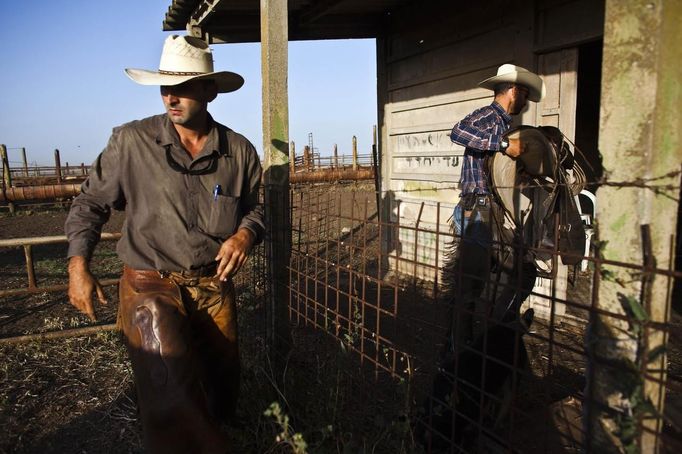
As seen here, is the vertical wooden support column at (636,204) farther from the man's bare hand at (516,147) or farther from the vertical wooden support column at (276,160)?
the vertical wooden support column at (276,160)

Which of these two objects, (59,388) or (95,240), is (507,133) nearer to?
(95,240)

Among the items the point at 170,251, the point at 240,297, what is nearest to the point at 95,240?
the point at 170,251

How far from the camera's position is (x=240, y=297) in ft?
18.4

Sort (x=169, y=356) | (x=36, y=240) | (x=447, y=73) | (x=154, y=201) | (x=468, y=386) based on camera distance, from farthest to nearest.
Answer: (x=447, y=73), (x=36, y=240), (x=154, y=201), (x=468, y=386), (x=169, y=356)

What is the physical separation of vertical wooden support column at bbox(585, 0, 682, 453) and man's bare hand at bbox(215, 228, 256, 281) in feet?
5.47

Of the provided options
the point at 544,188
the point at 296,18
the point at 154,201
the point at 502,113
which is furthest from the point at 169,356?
the point at 296,18

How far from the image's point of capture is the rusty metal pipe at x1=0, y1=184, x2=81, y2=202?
465 inches

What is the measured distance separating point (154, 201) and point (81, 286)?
1.77 ft

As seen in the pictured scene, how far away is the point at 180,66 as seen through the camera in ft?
8.84

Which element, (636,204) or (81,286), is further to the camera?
(81,286)

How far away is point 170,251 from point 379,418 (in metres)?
1.37

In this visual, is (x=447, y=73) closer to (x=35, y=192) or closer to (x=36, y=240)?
(x=36, y=240)

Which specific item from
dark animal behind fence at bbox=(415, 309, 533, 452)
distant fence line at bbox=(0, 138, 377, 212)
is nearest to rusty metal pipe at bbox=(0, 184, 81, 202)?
distant fence line at bbox=(0, 138, 377, 212)

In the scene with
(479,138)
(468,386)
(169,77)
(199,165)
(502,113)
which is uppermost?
(169,77)
